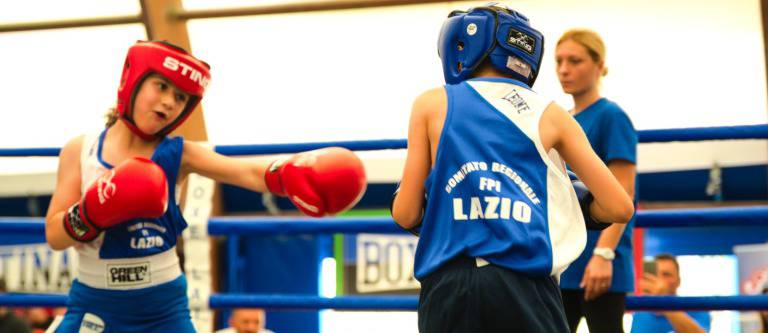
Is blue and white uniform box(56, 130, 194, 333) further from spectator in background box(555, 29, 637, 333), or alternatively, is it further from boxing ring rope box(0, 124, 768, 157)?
spectator in background box(555, 29, 637, 333)

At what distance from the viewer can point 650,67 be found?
4.87 meters

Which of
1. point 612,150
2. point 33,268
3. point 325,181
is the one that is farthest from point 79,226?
point 33,268

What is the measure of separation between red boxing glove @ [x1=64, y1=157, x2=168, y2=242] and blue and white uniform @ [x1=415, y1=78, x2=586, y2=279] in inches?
19.9

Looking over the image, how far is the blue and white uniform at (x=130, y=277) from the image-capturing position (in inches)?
71.7

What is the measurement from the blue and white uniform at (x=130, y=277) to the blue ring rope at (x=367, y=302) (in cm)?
56

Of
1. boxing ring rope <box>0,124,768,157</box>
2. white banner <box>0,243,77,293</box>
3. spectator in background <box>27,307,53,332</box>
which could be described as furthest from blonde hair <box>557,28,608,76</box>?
white banner <box>0,243,77,293</box>

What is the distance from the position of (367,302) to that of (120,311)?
0.70 meters

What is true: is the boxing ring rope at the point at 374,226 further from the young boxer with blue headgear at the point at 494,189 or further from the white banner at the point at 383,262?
the white banner at the point at 383,262

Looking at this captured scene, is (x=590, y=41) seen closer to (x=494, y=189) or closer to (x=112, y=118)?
(x=494, y=189)

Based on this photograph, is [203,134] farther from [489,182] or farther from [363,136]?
[489,182]

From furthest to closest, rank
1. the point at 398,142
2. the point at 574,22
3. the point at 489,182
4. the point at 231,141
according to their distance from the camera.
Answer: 1. the point at 231,141
2. the point at 574,22
3. the point at 398,142
4. the point at 489,182

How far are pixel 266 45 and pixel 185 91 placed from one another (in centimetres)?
335

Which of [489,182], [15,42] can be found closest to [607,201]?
[489,182]

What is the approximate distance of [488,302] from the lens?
4.63 feet
